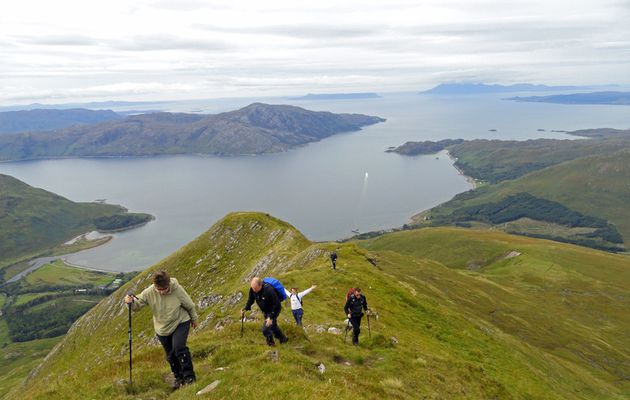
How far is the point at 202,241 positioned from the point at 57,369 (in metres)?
32.9

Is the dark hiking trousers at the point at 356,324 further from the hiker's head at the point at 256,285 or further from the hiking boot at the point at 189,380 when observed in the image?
the hiking boot at the point at 189,380

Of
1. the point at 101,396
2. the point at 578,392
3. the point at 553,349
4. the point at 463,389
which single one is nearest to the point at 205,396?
the point at 101,396

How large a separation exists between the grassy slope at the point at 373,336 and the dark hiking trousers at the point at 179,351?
79cm

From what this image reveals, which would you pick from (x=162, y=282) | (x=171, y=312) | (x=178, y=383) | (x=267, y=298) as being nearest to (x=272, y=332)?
(x=267, y=298)

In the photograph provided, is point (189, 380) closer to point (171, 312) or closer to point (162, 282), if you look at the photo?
point (171, 312)

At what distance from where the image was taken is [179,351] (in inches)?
573

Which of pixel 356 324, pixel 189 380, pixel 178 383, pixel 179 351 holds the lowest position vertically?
pixel 356 324

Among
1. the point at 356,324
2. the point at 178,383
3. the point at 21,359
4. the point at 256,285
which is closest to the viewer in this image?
the point at 178,383

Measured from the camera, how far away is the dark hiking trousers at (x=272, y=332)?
60.9ft

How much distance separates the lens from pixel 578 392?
44094 mm

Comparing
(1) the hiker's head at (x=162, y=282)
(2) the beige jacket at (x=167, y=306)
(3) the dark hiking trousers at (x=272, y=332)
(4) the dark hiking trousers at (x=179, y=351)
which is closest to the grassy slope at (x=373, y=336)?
(3) the dark hiking trousers at (x=272, y=332)

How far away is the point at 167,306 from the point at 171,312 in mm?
261

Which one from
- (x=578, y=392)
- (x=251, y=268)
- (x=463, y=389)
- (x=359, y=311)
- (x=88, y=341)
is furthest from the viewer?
(x=88, y=341)

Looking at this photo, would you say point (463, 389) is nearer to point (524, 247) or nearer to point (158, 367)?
point (158, 367)
